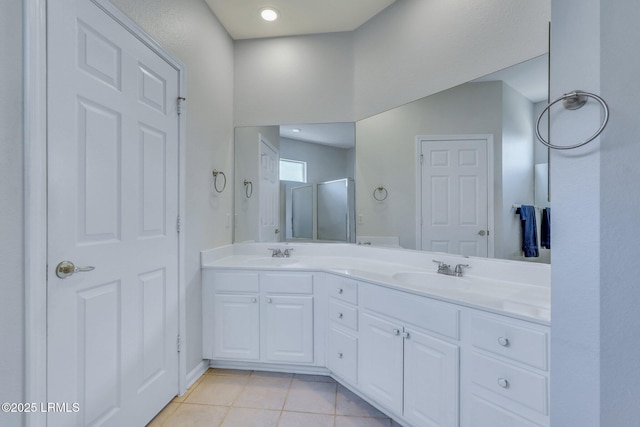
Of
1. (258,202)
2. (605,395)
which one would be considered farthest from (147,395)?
(605,395)

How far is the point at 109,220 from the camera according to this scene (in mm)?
1332

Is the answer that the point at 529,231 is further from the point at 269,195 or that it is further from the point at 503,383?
the point at 269,195

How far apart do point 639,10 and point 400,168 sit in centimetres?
149

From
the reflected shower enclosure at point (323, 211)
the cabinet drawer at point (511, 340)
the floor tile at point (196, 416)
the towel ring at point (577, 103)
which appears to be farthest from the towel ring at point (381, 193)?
the floor tile at point (196, 416)

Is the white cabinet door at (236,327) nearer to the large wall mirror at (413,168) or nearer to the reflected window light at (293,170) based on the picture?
the large wall mirror at (413,168)

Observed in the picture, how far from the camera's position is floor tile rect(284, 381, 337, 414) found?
5.67 ft

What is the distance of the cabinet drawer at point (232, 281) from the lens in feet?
6.76

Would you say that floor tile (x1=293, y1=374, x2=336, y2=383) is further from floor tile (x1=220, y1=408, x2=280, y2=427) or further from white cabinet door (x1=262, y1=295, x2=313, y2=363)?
floor tile (x1=220, y1=408, x2=280, y2=427)

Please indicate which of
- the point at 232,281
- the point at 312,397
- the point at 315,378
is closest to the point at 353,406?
the point at 312,397

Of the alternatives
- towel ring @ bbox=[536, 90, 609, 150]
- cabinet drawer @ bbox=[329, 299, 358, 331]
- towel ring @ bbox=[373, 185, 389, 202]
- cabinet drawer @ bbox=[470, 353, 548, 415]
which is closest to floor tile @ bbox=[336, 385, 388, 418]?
cabinet drawer @ bbox=[329, 299, 358, 331]

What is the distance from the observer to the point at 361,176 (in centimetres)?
243

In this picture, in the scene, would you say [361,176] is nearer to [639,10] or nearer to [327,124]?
[327,124]

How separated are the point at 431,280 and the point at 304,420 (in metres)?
1.11

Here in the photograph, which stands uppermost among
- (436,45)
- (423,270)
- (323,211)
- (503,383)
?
(436,45)
